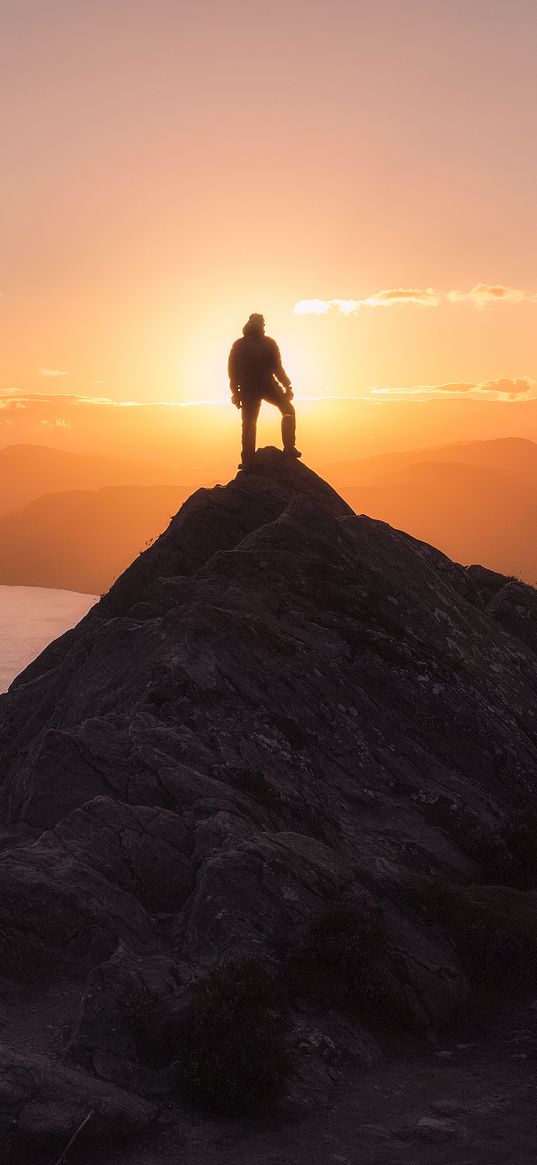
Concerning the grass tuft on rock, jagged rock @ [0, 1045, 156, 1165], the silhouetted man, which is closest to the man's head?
the silhouetted man

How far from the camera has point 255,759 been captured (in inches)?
842

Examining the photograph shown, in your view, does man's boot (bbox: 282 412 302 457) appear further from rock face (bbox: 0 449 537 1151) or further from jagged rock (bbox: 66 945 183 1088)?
jagged rock (bbox: 66 945 183 1088)

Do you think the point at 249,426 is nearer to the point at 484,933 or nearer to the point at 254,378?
the point at 254,378

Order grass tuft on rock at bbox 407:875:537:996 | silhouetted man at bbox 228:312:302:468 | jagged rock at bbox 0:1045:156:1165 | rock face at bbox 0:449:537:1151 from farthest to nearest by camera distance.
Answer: silhouetted man at bbox 228:312:302:468, grass tuft on rock at bbox 407:875:537:996, rock face at bbox 0:449:537:1151, jagged rock at bbox 0:1045:156:1165

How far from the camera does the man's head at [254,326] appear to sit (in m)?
32.1

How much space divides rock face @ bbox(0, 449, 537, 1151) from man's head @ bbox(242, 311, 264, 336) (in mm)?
4587

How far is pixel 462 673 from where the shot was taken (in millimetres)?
24828

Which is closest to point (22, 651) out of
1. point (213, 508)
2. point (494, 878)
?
point (213, 508)

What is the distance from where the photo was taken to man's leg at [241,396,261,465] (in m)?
32.5

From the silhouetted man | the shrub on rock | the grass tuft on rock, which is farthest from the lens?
the silhouetted man

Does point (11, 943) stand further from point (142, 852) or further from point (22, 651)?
point (22, 651)

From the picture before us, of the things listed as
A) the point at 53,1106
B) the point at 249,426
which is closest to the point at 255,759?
the point at 53,1106

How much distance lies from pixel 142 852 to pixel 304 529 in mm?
11475

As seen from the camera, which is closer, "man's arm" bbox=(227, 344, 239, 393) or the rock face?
the rock face
